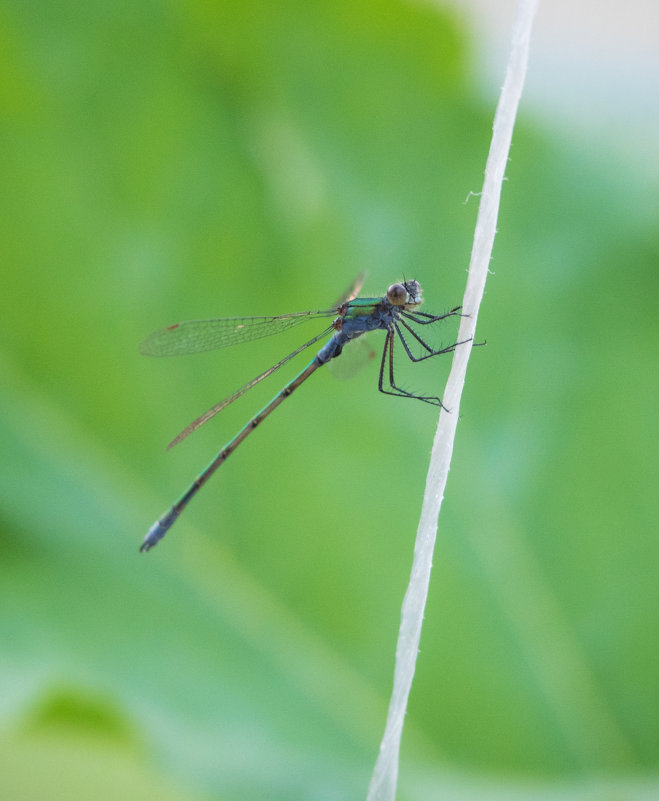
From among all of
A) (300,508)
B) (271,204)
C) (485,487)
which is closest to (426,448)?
(485,487)

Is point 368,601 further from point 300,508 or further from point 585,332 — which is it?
point 585,332

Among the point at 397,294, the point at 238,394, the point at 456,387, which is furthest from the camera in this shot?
the point at 238,394

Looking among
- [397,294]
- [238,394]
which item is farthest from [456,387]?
[238,394]

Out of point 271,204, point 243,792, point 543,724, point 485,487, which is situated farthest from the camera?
point 271,204

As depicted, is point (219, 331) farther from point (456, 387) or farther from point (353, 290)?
point (456, 387)

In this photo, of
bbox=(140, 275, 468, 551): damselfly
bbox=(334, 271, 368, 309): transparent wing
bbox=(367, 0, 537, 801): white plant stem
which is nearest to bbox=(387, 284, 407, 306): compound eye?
bbox=(140, 275, 468, 551): damselfly

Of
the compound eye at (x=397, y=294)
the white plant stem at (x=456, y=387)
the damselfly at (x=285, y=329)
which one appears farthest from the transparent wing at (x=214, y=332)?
→ the white plant stem at (x=456, y=387)
